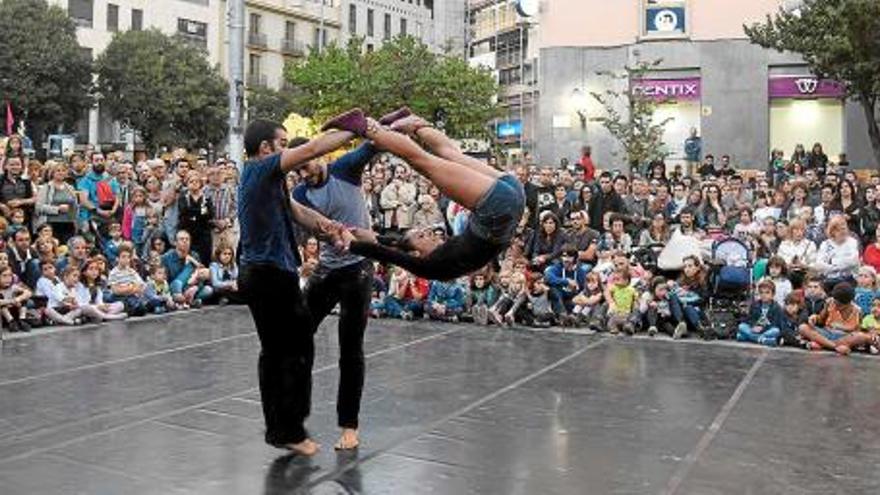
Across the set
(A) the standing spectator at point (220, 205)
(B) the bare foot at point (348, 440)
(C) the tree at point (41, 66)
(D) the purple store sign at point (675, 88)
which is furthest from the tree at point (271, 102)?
(B) the bare foot at point (348, 440)

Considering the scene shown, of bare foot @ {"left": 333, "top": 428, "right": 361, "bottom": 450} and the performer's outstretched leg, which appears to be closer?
the performer's outstretched leg

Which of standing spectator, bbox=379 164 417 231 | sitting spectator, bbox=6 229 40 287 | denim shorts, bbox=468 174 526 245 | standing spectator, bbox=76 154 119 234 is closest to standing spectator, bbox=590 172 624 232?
standing spectator, bbox=379 164 417 231

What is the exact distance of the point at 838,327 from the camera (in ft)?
34.7

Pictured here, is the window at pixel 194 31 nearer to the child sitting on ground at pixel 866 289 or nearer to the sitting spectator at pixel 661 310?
the sitting spectator at pixel 661 310

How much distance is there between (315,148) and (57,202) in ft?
28.7

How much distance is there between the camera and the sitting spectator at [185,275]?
1311cm

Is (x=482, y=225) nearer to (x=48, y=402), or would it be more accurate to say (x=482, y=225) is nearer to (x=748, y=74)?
(x=48, y=402)

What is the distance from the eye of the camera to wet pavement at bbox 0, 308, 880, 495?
17.3 feet

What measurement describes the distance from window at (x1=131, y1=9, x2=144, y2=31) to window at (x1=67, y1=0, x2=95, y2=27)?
7.92 ft

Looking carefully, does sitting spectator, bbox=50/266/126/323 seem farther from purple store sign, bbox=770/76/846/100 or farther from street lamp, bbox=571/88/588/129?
purple store sign, bbox=770/76/846/100

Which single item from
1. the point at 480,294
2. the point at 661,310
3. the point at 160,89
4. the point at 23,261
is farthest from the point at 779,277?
the point at 160,89

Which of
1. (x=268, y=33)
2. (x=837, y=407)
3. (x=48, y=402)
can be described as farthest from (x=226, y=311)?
(x=268, y=33)

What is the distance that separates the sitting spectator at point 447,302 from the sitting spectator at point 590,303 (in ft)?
4.44

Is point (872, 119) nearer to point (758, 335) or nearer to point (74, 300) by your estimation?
point (758, 335)
